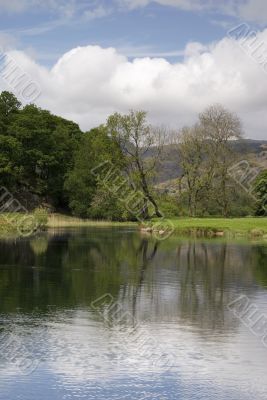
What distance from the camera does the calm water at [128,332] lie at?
44.7ft

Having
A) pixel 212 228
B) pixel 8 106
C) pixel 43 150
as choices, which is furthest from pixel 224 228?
pixel 8 106

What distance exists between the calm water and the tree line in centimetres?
5168

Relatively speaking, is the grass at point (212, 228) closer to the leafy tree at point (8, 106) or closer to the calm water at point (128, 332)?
the calm water at point (128, 332)

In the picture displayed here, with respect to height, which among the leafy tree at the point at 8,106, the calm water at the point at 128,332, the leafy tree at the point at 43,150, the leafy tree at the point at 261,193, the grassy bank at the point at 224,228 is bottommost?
the calm water at the point at 128,332

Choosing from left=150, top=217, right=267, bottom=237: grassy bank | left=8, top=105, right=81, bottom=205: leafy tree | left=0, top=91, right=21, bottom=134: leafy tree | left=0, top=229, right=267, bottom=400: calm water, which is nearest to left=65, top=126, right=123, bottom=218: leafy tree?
left=8, top=105, right=81, bottom=205: leafy tree

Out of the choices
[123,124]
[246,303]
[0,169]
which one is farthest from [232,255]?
[0,169]

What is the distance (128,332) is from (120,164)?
7098 cm

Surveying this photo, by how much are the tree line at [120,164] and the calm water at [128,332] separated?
170 feet

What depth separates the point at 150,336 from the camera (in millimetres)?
18125

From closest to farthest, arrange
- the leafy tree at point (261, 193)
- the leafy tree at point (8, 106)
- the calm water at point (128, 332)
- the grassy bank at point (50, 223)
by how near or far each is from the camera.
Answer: the calm water at point (128, 332), the grassy bank at point (50, 223), the leafy tree at point (261, 193), the leafy tree at point (8, 106)

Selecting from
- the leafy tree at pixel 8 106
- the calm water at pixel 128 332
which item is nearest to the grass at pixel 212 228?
the calm water at pixel 128 332

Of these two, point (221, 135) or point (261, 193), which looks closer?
point (221, 135)

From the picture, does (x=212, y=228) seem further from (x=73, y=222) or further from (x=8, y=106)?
(x=8, y=106)

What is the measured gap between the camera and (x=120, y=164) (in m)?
89.0
